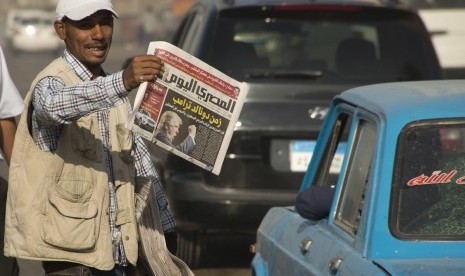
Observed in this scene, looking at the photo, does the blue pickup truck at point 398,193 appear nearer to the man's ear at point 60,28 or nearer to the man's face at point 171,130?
the man's face at point 171,130

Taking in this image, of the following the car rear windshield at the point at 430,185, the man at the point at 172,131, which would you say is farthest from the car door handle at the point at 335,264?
the man at the point at 172,131

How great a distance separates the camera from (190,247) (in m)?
8.83

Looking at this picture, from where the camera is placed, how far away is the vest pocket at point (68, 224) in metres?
4.59

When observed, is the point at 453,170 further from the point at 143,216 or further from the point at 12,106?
the point at 12,106

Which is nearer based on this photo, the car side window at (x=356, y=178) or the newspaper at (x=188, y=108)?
the newspaper at (x=188, y=108)

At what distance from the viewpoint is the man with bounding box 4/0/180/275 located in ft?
15.1

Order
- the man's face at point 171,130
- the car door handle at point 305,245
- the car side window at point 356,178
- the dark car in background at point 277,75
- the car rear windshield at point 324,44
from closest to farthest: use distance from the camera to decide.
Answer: the man's face at point 171,130 < the car side window at point 356,178 < the car door handle at point 305,245 < the dark car in background at point 277,75 < the car rear windshield at point 324,44

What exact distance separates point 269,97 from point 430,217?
402 centimetres

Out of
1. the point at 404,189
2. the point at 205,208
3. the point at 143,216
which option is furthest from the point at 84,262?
the point at 205,208

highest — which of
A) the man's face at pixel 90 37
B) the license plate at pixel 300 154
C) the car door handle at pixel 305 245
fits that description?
the man's face at pixel 90 37

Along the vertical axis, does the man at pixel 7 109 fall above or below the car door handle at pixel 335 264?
above

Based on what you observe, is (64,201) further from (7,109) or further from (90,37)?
(7,109)

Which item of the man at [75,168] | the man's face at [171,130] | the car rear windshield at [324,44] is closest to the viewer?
the man at [75,168]

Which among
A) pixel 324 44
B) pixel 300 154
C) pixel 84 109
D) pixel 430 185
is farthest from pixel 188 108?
pixel 324 44
